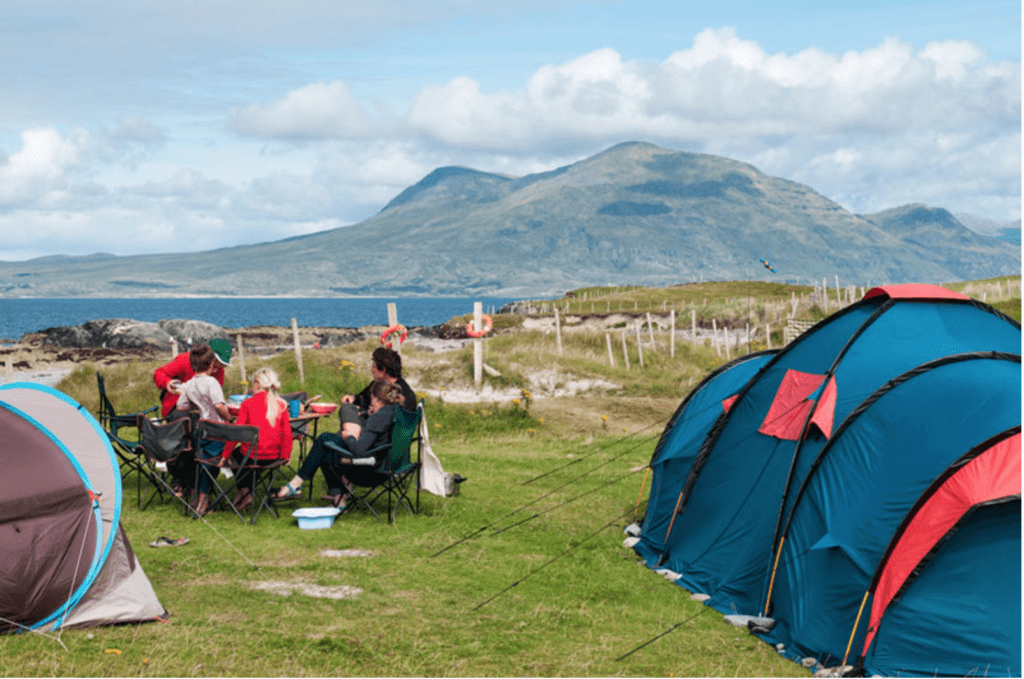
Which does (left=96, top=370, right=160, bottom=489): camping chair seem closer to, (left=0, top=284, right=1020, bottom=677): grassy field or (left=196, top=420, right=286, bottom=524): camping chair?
(left=0, top=284, right=1020, bottom=677): grassy field

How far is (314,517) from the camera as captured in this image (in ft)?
30.1

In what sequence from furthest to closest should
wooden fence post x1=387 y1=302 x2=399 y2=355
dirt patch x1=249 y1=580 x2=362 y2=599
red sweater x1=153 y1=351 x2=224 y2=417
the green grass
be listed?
wooden fence post x1=387 y1=302 x2=399 y2=355, red sweater x1=153 y1=351 x2=224 y2=417, dirt patch x1=249 y1=580 x2=362 y2=599, the green grass

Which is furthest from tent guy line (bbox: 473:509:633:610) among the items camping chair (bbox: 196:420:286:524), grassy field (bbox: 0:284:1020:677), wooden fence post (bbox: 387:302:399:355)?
wooden fence post (bbox: 387:302:399:355)

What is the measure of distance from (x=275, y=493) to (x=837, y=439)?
651 centimetres

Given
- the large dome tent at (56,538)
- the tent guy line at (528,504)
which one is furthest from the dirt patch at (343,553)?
the large dome tent at (56,538)

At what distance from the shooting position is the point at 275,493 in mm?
10445

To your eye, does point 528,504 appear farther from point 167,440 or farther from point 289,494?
point 167,440

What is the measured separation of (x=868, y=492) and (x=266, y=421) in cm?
607

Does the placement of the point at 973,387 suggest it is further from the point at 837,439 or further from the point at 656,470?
the point at 656,470

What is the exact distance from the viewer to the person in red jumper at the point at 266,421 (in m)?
9.50

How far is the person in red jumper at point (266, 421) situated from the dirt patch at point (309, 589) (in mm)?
2408

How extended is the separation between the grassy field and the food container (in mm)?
135

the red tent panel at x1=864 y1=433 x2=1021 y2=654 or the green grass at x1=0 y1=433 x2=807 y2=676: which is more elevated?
the red tent panel at x1=864 y1=433 x2=1021 y2=654

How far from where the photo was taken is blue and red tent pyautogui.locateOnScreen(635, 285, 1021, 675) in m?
5.68
